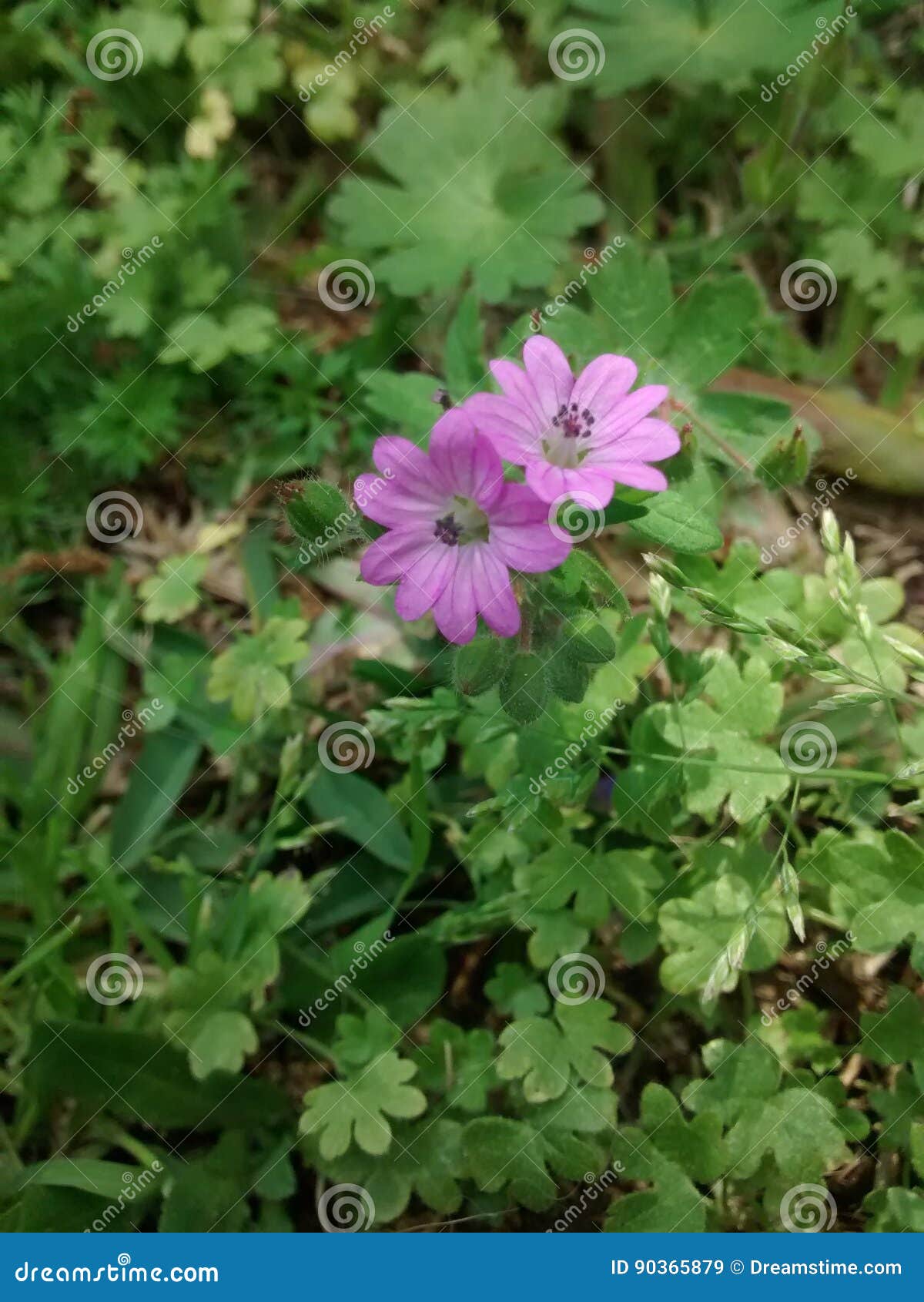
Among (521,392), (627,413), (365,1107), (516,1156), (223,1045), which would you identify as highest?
(627,413)

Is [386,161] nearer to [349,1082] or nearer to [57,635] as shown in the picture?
[57,635]

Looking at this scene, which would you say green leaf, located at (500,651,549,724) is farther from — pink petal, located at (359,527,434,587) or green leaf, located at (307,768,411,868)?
green leaf, located at (307,768,411,868)

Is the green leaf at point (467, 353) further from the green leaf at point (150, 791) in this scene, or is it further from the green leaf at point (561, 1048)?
the green leaf at point (561, 1048)

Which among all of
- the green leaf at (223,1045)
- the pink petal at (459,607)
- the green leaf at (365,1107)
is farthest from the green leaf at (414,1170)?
the pink petal at (459,607)

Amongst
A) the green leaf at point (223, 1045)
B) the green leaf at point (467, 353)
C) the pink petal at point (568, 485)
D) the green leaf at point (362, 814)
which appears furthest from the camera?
the green leaf at point (362, 814)

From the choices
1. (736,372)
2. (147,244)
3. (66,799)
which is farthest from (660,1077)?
(147,244)

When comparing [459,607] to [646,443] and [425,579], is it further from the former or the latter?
[646,443]

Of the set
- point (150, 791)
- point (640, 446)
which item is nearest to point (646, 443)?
point (640, 446)
